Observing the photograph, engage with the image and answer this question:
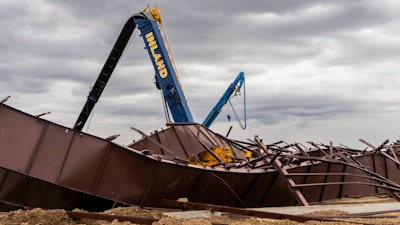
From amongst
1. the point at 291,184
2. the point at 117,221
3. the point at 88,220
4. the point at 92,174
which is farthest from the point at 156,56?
the point at 117,221

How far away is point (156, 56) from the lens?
20406mm

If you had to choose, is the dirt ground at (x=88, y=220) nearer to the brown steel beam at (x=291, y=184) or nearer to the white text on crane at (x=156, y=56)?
the brown steel beam at (x=291, y=184)

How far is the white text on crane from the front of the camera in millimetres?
20266

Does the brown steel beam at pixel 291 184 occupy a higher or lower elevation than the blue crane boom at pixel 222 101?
lower

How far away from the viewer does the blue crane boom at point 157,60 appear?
2006 centimetres

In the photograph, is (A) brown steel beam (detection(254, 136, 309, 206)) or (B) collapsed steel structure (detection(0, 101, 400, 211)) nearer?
(B) collapsed steel structure (detection(0, 101, 400, 211))

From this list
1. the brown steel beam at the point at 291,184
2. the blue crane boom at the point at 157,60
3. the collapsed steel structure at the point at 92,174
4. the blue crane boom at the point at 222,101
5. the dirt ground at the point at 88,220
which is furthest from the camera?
the blue crane boom at the point at 222,101

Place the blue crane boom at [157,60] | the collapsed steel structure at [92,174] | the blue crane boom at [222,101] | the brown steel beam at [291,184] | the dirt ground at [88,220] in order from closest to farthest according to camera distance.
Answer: the dirt ground at [88,220], the collapsed steel structure at [92,174], the brown steel beam at [291,184], the blue crane boom at [157,60], the blue crane boom at [222,101]

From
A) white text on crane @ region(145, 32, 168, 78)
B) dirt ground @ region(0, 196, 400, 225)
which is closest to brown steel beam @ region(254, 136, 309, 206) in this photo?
dirt ground @ region(0, 196, 400, 225)

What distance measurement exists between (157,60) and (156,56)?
18 cm

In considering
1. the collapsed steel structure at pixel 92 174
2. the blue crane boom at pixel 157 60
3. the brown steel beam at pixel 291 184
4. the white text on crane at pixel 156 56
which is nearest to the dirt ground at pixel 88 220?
the collapsed steel structure at pixel 92 174

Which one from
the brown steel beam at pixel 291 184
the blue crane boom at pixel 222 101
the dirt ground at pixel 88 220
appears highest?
the blue crane boom at pixel 222 101

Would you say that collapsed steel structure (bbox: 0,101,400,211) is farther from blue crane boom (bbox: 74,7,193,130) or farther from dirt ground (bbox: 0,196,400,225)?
blue crane boom (bbox: 74,7,193,130)

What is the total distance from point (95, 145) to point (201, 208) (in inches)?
99.1
